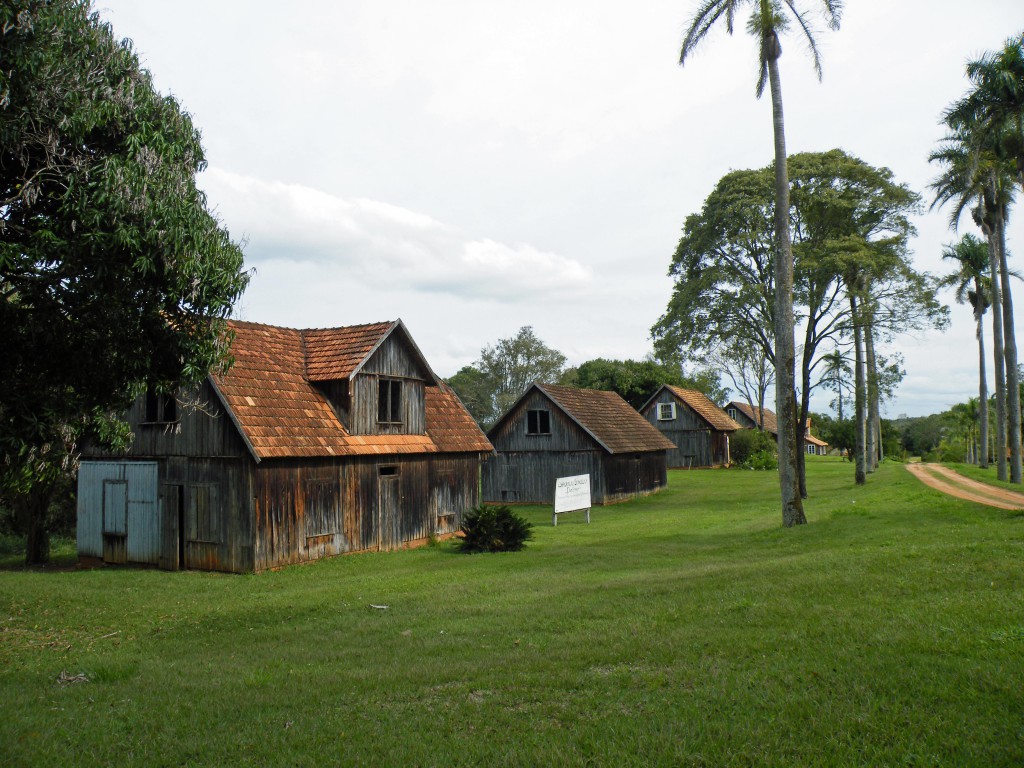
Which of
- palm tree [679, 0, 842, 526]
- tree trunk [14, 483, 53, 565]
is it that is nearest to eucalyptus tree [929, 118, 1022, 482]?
palm tree [679, 0, 842, 526]

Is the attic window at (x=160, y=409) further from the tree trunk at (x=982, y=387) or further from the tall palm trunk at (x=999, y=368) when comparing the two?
the tree trunk at (x=982, y=387)

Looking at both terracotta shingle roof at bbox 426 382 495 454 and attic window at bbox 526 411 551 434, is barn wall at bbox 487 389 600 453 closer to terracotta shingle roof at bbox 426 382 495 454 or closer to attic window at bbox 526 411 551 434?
attic window at bbox 526 411 551 434

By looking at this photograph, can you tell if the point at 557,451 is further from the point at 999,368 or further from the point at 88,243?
the point at 88,243

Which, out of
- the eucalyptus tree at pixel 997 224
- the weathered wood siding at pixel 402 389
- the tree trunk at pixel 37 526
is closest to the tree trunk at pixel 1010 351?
the eucalyptus tree at pixel 997 224

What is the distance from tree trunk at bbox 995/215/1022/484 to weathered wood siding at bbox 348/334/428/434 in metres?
24.6

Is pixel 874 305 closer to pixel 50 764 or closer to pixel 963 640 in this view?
pixel 963 640

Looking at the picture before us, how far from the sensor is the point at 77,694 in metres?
8.38

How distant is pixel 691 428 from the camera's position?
6372 cm

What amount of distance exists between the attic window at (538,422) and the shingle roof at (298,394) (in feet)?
44.7

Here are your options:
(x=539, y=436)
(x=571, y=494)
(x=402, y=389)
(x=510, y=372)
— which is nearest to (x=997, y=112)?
(x=571, y=494)

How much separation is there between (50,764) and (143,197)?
6.55 metres

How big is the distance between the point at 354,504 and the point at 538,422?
19842mm

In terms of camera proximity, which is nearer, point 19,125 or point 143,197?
point 19,125

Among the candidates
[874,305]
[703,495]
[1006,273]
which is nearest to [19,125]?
[874,305]
